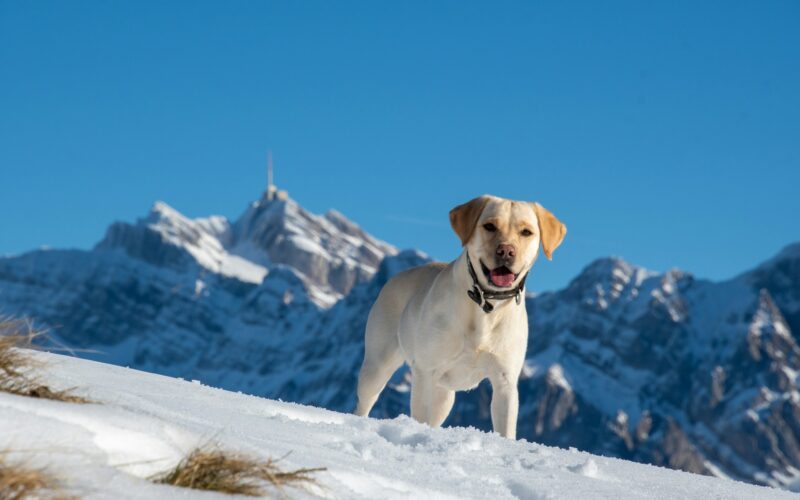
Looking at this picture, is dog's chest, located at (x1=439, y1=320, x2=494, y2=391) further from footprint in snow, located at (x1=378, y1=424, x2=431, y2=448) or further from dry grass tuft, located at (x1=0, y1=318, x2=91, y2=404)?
dry grass tuft, located at (x1=0, y1=318, x2=91, y2=404)

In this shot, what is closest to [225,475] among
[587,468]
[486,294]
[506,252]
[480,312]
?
[587,468]

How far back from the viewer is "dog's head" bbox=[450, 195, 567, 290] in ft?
28.2

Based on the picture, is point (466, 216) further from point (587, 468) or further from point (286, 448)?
point (286, 448)

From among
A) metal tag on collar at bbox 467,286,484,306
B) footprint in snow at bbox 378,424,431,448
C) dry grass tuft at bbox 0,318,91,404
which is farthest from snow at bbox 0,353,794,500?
metal tag on collar at bbox 467,286,484,306

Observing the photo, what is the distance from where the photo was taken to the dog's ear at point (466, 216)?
29.7ft

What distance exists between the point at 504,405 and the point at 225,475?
5604 mm

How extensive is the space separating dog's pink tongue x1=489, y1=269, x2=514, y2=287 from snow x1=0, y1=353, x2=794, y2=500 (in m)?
1.86

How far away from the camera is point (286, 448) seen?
5.12m

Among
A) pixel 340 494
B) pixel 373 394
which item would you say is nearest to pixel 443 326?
pixel 373 394

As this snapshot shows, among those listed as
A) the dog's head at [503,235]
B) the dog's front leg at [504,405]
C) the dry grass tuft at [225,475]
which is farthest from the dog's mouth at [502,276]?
the dry grass tuft at [225,475]

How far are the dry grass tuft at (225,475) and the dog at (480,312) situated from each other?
472cm

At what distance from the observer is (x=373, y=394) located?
11.6m

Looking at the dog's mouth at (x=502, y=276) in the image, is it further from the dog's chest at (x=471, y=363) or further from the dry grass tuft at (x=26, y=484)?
the dry grass tuft at (x=26, y=484)

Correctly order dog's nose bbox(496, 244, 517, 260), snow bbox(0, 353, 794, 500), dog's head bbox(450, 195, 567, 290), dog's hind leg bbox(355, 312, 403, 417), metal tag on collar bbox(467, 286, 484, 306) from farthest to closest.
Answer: dog's hind leg bbox(355, 312, 403, 417) < metal tag on collar bbox(467, 286, 484, 306) < dog's head bbox(450, 195, 567, 290) < dog's nose bbox(496, 244, 517, 260) < snow bbox(0, 353, 794, 500)
